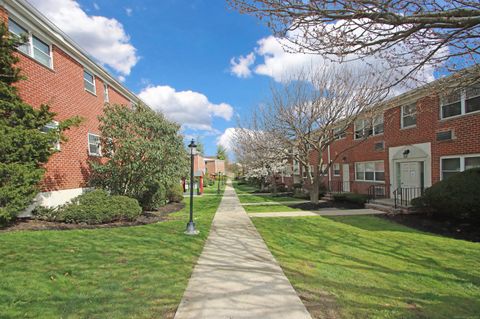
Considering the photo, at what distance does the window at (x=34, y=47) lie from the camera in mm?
8297

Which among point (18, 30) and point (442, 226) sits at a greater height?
point (18, 30)

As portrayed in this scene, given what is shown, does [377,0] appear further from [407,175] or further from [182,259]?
[407,175]

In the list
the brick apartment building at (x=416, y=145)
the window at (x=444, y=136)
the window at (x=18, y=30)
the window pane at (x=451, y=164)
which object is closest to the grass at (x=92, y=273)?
the window at (x=18, y=30)

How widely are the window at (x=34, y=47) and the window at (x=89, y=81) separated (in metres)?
2.39

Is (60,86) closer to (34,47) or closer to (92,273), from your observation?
(34,47)

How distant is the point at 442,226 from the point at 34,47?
50.2 ft

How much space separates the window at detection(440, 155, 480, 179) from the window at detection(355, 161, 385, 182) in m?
4.05

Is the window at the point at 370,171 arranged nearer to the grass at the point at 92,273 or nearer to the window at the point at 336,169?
the window at the point at 336,169

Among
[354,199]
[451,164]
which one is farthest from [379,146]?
[451,164]

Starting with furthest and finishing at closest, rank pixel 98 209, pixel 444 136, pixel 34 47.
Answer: pixel 444 136
pixel 34 47
pixel 98 209

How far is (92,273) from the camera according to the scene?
4203 millimetres

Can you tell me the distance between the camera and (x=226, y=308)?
3.21 metres

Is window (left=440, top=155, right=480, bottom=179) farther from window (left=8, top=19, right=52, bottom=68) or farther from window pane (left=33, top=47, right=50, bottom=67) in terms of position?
window pane (left=33, top=47, right=50, bottom=67)

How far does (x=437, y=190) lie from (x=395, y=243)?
12.7 feet
